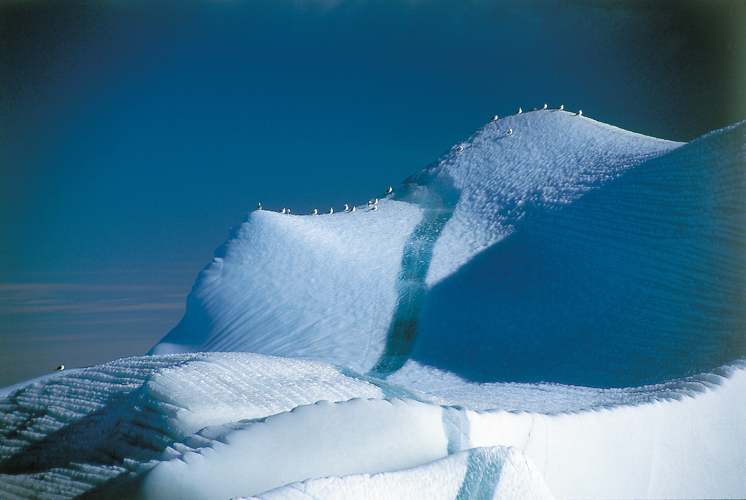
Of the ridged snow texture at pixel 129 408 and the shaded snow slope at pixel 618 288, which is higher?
the shaded snow slope at pixel 618 288

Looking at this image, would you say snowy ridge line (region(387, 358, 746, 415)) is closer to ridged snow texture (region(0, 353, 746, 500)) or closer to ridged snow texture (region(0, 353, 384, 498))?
ridged snow texture (region(0, 353, 746, 500))

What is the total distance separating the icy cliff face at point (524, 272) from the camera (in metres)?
3.04

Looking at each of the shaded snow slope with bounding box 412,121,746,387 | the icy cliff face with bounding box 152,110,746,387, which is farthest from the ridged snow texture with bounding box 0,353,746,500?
the icy cliff face with bounding box 152,110,746,387

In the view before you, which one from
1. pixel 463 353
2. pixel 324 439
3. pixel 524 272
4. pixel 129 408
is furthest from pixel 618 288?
pixel 129 408

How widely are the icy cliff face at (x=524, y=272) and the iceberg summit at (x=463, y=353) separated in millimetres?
14

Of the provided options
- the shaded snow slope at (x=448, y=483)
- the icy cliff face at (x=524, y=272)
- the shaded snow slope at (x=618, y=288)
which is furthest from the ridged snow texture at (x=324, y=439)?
the icy cliff face at (x=524, y=272)

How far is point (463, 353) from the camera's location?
3510 millimetres

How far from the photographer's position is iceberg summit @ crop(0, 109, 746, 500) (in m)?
1.25

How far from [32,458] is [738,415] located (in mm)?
2248

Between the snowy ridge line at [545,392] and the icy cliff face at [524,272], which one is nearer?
the snowy ridge line at [545,392]

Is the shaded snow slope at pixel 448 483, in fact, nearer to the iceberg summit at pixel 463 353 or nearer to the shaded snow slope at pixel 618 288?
the iceberg summit at pixel 463 353

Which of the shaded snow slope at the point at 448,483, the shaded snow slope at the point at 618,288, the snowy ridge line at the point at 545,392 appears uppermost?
the shaded snow slope at the point at 618,288

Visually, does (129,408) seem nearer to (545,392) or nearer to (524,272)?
(545,392)

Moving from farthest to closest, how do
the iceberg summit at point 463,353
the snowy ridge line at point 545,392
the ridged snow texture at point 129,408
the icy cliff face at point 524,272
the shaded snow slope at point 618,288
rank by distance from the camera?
the icy cliff face at point 524,272, the shaded snow slope at point 618,288, the snowy ridge line at point 545,392, the ridged snow texture at point 129,408, the iceberg summit at point 463,353
